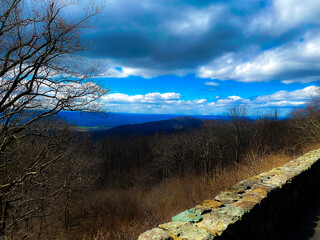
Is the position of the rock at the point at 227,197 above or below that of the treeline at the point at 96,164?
above

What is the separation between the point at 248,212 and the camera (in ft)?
8.00

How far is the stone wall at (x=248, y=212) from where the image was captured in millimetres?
2055

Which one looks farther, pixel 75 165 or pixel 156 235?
pixel 75 165

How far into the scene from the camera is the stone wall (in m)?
2.06

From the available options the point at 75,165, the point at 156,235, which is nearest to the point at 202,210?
the point at 156,235

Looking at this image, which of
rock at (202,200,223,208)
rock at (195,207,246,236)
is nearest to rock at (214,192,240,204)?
rock at (202,200,223,208)

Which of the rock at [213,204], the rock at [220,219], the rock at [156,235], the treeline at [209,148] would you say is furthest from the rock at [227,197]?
the treeline at [209,148]

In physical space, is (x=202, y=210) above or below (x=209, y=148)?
above

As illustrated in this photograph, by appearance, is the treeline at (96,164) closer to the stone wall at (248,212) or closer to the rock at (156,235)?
the stone wall at (248,212)

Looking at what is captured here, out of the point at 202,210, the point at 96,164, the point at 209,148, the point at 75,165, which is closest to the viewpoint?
the point at 202,210

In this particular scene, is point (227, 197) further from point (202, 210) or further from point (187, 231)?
point (187, 231)

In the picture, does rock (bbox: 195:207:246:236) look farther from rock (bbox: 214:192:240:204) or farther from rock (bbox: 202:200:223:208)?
rock (bbox: 214:192:240:204)

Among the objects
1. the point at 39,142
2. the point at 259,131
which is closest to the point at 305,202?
the point at 39,142

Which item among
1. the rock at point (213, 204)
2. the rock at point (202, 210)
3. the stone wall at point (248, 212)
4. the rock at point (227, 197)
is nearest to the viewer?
the stone wall at point (248, 212)
